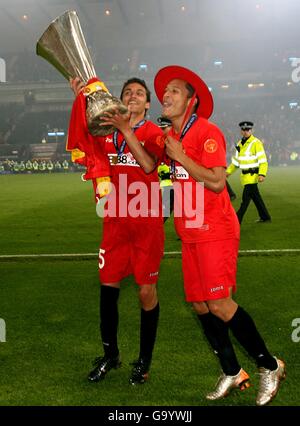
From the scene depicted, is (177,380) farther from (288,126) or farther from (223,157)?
(288,126)

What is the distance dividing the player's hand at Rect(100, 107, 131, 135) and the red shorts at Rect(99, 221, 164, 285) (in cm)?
88

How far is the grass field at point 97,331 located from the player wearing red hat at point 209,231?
24 cm

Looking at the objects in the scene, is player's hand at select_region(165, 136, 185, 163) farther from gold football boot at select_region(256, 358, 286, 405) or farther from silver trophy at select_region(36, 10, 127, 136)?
gold football boot at select_region(256, 358, 286, 405)

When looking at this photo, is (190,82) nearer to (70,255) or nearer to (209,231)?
(209,231)

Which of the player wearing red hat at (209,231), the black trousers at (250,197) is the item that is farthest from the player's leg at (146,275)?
the black trousers at (250,197)

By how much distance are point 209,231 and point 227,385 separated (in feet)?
3.46

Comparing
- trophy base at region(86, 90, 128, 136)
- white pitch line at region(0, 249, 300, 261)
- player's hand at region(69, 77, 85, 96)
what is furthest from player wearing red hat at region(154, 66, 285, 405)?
Result: white pitch line at region(0, 249, 300, 261)

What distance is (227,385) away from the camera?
135 inches

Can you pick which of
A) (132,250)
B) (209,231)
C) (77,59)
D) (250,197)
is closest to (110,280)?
(132,250)

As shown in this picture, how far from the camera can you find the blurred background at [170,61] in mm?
48750

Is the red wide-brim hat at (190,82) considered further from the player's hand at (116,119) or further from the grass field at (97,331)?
the grass field at (97,331)

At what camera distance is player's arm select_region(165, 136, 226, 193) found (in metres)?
3.04
